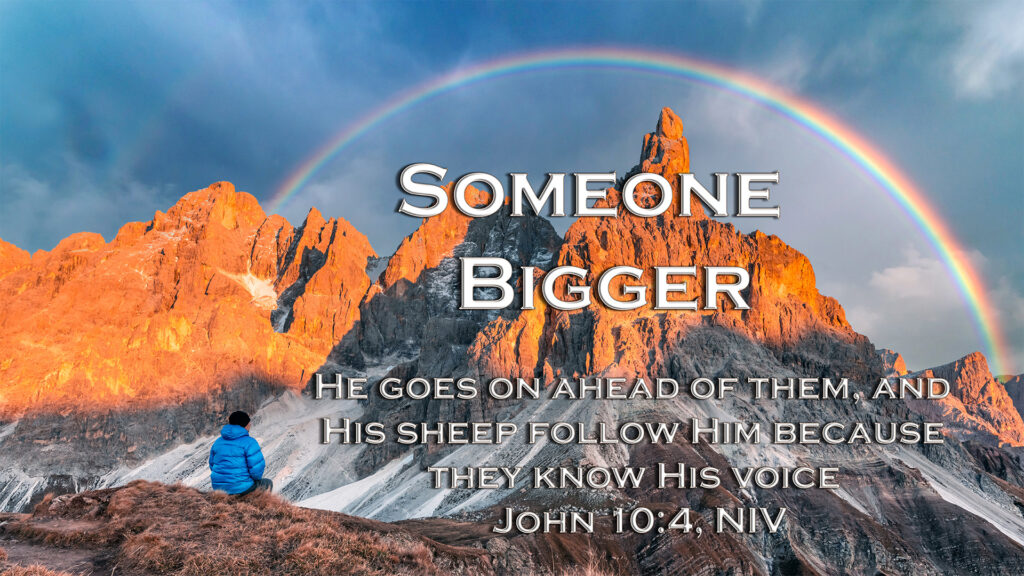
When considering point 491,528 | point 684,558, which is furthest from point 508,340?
point 491,528

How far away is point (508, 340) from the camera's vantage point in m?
165

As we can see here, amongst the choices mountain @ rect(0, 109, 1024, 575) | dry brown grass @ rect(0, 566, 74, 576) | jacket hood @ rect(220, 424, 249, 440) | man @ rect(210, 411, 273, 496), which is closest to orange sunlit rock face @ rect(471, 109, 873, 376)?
mountain @ rect(0, 109, 1024, 575)

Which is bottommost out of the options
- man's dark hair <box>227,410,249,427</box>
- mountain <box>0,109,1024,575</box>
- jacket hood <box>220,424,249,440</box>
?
mountain <box>0,109,1024,575</box>

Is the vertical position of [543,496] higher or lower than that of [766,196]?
lower

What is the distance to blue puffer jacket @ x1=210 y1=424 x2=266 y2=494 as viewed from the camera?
532 inches

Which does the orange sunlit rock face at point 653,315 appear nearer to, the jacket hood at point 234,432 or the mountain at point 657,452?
the mountain at point 657,452

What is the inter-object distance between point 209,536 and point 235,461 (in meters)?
2.27

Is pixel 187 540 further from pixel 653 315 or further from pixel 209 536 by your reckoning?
pixel 653 315

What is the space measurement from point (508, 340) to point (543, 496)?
91.1 metres

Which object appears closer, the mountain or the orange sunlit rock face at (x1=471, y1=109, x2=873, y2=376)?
the mountain

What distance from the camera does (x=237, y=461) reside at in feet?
46.0

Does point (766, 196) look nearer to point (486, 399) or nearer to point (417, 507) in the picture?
point (417, 507)

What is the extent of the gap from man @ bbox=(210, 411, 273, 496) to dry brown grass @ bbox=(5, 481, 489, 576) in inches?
11.2

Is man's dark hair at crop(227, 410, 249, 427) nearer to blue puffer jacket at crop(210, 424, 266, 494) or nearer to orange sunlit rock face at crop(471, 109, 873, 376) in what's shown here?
blue puffer jacket at crop(210, 424, 266, 494)
